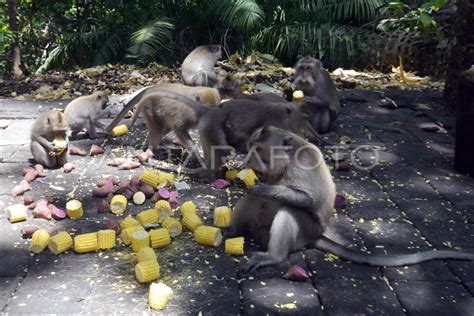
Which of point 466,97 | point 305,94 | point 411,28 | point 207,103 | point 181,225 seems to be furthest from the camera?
point 411,28

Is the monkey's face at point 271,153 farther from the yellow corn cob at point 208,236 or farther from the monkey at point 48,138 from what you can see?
the monkey at point 48,138

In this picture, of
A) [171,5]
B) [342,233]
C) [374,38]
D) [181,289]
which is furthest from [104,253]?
[171,5]

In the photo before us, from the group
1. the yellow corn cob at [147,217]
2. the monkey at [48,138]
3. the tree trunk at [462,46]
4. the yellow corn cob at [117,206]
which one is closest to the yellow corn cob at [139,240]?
the yellow corn cob at [147,217]

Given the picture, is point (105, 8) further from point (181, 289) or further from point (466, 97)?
point (181, 289)

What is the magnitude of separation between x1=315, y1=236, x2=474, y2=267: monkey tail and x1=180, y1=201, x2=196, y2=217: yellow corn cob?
1.13 m

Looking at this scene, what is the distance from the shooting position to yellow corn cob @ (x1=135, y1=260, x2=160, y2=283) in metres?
3.73

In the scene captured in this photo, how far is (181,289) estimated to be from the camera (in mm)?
3727

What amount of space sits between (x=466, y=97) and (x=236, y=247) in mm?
3057

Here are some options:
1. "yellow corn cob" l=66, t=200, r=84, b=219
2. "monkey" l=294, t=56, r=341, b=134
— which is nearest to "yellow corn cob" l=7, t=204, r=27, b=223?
"yellow corn cob" l=66, t=200, r=84, b=219

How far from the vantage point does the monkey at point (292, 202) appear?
390 centimetres

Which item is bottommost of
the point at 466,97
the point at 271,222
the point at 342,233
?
the point at 342,233

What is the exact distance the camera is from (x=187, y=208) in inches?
187

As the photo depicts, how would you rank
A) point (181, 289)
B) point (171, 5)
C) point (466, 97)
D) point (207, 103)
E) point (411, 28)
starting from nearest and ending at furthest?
point (181, 289) → point (466, 97) → point (207, 103) → point (411, 28) → point (171, 5)

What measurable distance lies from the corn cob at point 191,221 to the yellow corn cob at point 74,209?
0.91 metres
